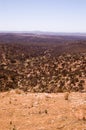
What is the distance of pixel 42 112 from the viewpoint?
1059cm

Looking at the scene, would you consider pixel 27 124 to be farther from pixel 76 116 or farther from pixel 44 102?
pixel 44 102

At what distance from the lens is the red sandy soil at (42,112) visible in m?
9.12

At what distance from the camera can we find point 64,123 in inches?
362

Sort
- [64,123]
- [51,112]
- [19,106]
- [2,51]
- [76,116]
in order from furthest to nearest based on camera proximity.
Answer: [2,51] → [19,106] → [51,112] → [76,116] → [64,123]

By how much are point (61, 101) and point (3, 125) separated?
344 centimetres

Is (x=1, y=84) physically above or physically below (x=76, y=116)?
below

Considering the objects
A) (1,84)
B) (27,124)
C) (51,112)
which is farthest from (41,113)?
(1,84)

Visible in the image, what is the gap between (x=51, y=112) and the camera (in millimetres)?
10477

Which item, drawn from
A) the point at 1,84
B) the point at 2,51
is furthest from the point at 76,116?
the point at 2,51

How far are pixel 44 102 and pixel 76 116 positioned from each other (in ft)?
7.78

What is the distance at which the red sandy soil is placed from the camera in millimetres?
9125

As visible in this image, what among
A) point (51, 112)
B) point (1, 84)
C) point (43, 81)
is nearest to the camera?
point (51, 112)

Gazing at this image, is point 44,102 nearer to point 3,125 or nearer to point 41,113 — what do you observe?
point 41,113

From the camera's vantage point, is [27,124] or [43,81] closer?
[27,124]
